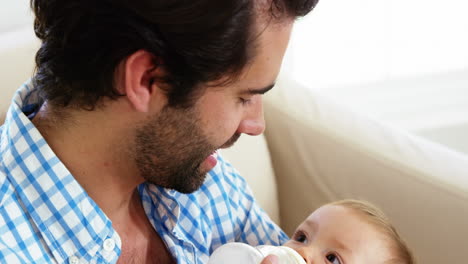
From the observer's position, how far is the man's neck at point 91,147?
1.23 metres

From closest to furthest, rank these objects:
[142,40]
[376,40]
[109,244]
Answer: [142,40]
[109,244]
[376,40]

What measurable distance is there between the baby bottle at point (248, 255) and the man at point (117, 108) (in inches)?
5.8

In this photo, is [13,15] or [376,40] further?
[376,40]

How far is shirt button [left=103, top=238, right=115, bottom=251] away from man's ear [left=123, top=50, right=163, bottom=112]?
0.78 feet

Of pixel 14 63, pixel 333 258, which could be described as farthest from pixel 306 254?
pixel 14 63

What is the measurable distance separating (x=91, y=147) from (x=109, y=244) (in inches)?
6.8

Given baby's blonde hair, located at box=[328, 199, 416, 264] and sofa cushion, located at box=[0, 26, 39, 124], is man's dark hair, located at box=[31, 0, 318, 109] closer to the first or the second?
sofa cushion, located at box=[0, 26, 39, 124]

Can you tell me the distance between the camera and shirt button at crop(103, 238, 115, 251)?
1.24m

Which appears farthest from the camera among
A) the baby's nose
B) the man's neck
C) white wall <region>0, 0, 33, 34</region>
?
white wall <region>0, 0, 33, 34</region>

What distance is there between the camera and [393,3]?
8.04ft

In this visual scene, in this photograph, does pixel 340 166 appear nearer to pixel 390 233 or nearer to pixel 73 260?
pixel 390 233

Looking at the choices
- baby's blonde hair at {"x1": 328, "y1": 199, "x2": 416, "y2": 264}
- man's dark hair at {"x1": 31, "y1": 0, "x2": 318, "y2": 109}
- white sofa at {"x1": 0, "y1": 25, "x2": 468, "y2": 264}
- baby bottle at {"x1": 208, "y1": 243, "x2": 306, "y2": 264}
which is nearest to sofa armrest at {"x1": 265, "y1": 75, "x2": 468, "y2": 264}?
white sofa at {"x1": 0, "y1": 25, "x2": 468, "y2": 264}

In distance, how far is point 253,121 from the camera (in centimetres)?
132

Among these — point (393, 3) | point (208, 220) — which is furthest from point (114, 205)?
point (393, 3)
